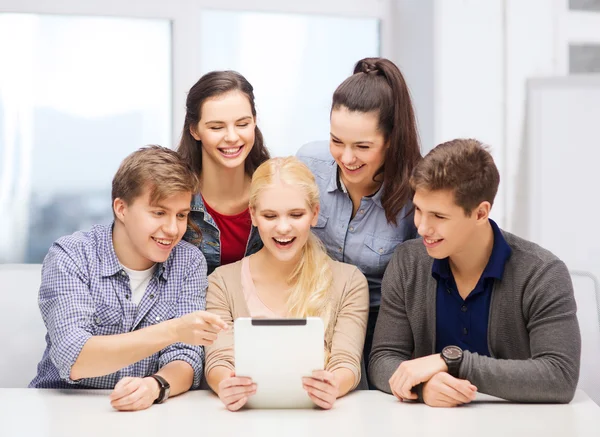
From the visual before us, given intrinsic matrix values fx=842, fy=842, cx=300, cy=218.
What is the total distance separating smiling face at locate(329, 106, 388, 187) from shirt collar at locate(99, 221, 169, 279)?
1.88 ft

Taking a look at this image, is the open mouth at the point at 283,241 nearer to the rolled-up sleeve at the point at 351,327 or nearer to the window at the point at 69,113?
the rolled-up sleeve at the point at 351,327

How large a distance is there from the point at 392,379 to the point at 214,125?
97 cm

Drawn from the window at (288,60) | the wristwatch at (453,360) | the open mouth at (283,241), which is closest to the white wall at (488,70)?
the window at (288,60)

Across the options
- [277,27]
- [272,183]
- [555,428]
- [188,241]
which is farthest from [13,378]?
[277,27]

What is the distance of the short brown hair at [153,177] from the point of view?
90.7 inches

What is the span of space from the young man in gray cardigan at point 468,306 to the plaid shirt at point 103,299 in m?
0.54

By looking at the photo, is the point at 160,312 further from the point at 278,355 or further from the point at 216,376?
the point at 278,355

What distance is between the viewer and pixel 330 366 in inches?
87.4

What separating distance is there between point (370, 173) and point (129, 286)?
79cm

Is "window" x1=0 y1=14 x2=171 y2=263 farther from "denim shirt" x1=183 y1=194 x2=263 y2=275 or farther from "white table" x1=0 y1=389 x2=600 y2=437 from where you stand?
"white table" x1=0 y1=389 x2=600 y2=437

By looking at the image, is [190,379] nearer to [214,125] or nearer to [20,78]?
[214,125]

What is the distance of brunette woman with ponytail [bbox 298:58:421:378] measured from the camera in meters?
2.47

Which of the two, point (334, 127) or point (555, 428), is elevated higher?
point (334, 127)

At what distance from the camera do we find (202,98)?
2.62m
